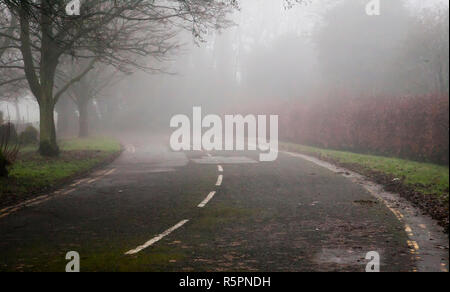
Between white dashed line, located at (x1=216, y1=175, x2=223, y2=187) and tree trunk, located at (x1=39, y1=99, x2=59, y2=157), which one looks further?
tree trunk, located at (x1=39, y1=99, x2=59, y2=157)

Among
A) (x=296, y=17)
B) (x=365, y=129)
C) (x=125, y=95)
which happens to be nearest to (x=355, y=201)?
(x=365, y=129)

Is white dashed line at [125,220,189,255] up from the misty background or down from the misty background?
down

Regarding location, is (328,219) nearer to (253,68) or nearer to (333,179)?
(333,179)

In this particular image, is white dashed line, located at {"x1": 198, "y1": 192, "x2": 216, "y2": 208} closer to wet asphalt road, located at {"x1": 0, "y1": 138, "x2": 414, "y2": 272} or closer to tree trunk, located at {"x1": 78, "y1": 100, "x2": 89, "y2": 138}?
wet asphalt road, located at {"x1": 0, "y1": 138, "x2": 414, "y2": 272}

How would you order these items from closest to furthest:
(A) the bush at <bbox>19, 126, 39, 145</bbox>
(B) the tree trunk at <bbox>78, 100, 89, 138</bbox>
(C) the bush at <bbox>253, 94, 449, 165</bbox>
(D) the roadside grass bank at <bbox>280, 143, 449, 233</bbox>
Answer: (D) the roadside grass bank at <bbox>280, 143, 449, 233</bbox> → (C) the bush at <bbox>253, 94, 449, 165</bbox> → (A) the bush at <bbox>19, 126, 39, 145</bbox> → (B) the tree trunk at <bbox>78, 100, 89, 138</bbox>

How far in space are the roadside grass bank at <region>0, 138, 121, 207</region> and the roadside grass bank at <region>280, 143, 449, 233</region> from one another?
9.65 m

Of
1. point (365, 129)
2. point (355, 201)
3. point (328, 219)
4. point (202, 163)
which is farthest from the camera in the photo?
point (365, 129)

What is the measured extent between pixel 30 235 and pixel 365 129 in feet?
64.9

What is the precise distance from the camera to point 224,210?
10.1m

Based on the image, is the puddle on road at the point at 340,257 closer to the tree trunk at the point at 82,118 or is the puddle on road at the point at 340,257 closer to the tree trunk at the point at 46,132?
the tree trunk at the point at 46,132

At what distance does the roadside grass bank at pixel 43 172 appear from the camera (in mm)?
12336

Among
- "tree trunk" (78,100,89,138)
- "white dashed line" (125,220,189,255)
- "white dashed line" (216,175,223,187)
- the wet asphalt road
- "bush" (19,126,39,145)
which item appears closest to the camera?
the wet asphalt road

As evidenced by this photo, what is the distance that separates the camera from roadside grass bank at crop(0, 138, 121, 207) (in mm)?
12336

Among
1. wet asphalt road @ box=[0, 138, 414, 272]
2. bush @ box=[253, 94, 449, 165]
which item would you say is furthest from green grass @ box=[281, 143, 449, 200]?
bush @ box=[253, 94, 449, 165]
